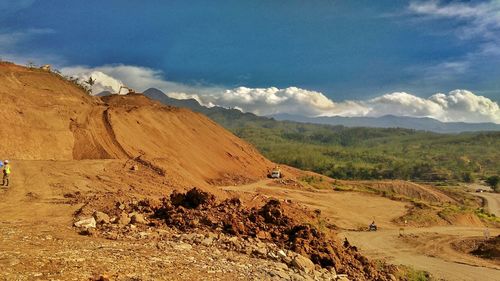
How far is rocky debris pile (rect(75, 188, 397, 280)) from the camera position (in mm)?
14242

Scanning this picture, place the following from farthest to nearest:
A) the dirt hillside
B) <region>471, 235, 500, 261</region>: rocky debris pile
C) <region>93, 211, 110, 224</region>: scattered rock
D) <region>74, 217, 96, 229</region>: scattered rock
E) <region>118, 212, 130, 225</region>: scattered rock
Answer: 1. the dirt hillside
2. <region>471, 235, 500, 261</region>: rocky debris pile
3. <region>93, 211, 110, 224</region>: scattered rock
4. <region>118, 212, 130, 225</region>: scattered rock
5. <region>74, 217, 96, 229</region>: scattered rock

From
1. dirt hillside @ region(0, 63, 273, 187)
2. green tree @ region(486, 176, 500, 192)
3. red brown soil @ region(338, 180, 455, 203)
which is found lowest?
green tree @ region(486, 176, 500, 192)

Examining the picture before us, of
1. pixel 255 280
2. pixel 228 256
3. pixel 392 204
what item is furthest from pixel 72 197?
pixel 392 204

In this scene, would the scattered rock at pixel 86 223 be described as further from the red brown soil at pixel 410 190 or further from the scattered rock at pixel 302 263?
the red brown soil at pixel 410 190

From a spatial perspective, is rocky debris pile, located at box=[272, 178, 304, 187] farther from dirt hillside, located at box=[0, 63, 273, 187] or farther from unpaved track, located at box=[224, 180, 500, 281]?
dirt hillside, located at box=[0, 63, 273, 187]

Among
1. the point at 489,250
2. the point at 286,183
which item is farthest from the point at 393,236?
the point at 286,183

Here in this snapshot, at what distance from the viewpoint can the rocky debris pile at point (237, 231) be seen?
46.7ft

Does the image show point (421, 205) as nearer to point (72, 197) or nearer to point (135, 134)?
point (135, 134)

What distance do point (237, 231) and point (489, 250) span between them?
74.8 ft

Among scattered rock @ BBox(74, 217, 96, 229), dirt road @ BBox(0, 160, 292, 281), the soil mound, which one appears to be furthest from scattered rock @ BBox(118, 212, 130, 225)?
dirt road @ BBox(0, 160, 292, 281)

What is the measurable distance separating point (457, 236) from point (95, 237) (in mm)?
31511

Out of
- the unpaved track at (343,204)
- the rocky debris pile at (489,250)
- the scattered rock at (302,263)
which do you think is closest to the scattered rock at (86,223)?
the scattered rock at (302,263)

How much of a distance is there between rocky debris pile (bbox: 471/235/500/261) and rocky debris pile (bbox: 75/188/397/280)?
629 inches

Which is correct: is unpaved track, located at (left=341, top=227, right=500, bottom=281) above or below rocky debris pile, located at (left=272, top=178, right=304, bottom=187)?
below
